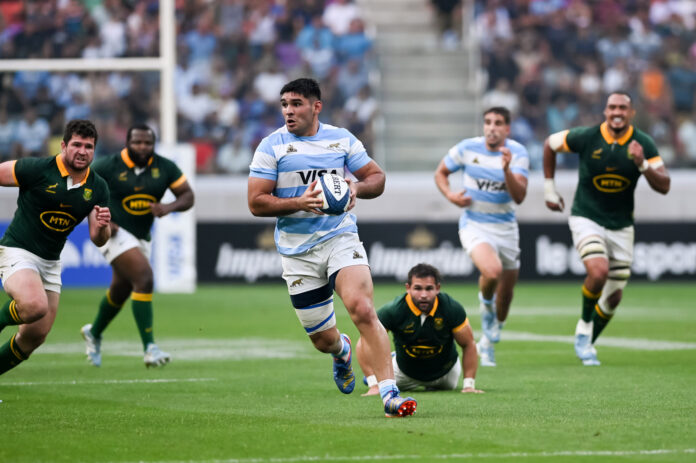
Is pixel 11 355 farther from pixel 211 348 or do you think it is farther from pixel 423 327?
pixel 211 348

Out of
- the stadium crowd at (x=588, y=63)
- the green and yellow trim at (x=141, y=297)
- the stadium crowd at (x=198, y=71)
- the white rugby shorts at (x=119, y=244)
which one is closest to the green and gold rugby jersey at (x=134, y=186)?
the white rugby shorts at (x=119, y=244)

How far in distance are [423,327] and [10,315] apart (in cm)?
311

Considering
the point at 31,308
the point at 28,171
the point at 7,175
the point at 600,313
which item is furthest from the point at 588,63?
the point at 31,308

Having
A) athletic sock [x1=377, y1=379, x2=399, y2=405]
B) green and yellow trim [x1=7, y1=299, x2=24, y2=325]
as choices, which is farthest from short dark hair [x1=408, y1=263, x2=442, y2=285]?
green and yellow trim [x1=7, y1=299, x2=24, y2=325]

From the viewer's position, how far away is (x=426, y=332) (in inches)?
376

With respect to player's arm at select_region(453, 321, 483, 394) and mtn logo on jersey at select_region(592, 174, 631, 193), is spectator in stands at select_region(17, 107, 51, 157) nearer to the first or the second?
mtn logo on jersey at select_region(592, 174, 631, 193)

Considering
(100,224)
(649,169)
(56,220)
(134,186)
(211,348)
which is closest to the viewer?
(100,224)

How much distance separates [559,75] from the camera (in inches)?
1014

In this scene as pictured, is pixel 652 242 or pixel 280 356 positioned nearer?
pixel 280 356

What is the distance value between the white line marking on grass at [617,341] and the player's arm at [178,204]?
4.51 m

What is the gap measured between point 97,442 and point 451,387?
368 cm

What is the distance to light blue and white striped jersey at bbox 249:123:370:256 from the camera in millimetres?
8406

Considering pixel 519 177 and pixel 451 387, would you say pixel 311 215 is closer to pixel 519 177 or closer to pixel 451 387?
pixel 451 387

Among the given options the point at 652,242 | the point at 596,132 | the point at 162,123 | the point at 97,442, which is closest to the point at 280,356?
the point at 596,132
